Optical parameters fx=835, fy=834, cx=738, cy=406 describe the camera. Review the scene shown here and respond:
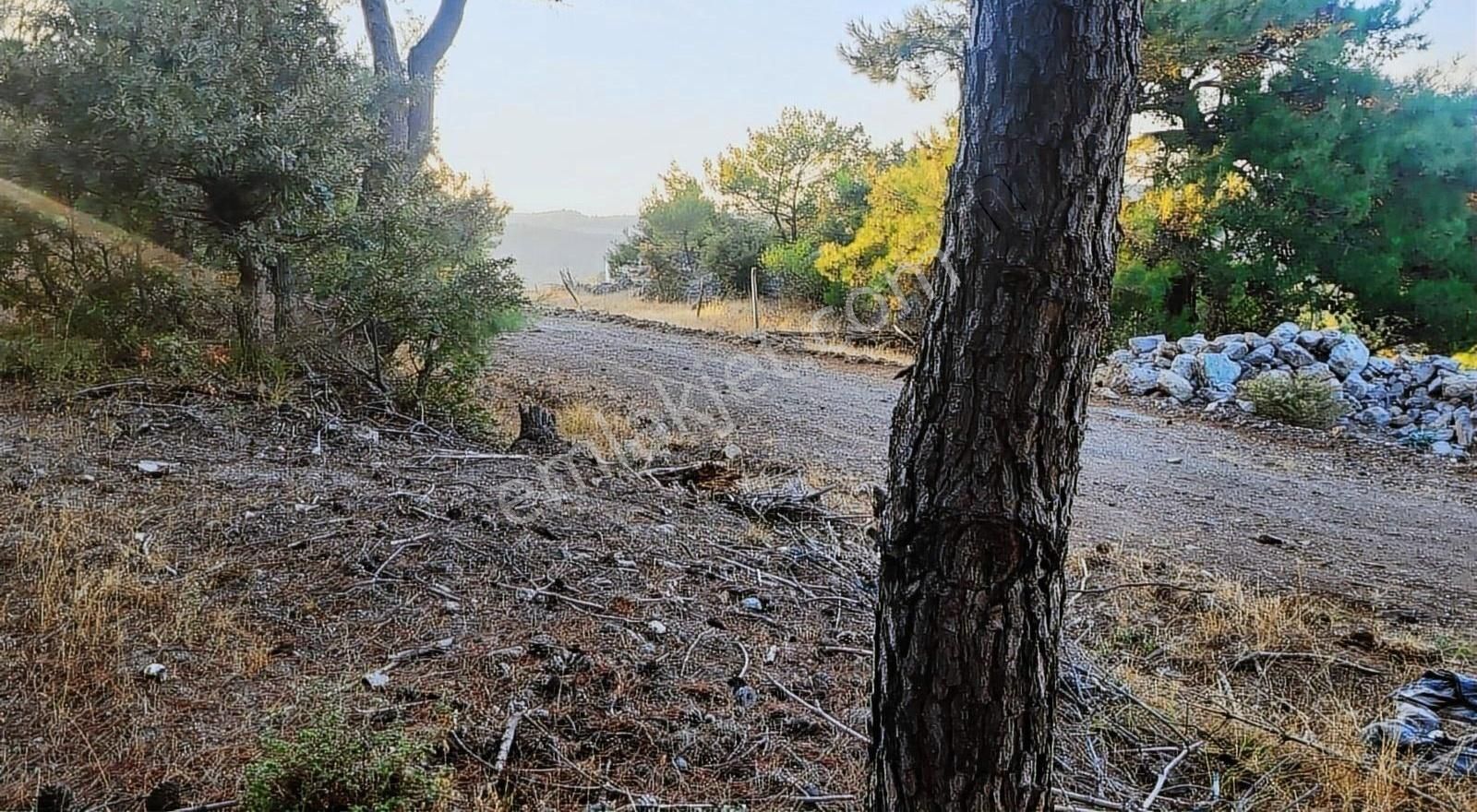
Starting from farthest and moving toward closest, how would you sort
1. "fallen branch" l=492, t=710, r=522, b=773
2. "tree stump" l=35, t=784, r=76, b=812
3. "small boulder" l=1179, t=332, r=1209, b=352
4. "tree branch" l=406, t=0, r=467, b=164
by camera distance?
"small boulder" l=1179, t=332, r=1209, b=352 < "tree branch" l=406, t=0, r=467, b=164 < "fallen branch" l=492, t=710, r=522, b=773 < "tree stump" l=35, t=784, r=76, b=812

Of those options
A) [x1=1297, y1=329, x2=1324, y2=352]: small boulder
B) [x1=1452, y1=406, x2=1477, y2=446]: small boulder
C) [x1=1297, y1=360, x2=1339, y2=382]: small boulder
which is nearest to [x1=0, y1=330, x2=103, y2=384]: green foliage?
[x1=1297, y1=360, x2=1339, y2=382]: small boulder

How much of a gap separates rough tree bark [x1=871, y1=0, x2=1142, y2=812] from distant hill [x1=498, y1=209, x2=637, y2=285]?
53.1 ft

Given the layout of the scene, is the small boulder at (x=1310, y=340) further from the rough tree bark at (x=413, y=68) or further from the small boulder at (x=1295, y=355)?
the rough tree bark at (x=413, y=68)

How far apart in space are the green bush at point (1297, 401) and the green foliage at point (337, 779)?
684cm

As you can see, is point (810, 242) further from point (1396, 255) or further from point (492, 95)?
point (1396, 255)

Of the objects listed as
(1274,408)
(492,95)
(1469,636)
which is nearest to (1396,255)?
(1274,408)

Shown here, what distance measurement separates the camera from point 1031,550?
3.41 ft

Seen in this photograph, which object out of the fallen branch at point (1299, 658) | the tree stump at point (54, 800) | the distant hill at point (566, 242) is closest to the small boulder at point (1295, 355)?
the fallen branch at point (1299, 658)

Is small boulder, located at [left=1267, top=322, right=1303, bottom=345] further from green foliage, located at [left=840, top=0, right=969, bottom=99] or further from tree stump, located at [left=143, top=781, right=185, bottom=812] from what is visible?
tree stump, located at [left=143, top=781, right=185, bottom=812]

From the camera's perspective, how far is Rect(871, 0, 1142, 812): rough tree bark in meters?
0.96

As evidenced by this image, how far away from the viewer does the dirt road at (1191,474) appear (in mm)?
3482

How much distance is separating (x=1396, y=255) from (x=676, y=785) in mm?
11119

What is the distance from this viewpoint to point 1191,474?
4.98 m

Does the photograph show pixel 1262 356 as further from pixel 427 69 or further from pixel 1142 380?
pixel 427 69
